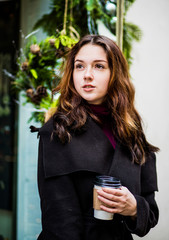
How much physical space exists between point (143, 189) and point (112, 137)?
1.08ft

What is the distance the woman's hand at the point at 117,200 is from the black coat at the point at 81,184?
70 millimetres

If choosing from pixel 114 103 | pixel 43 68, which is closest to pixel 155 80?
pixel 114 103

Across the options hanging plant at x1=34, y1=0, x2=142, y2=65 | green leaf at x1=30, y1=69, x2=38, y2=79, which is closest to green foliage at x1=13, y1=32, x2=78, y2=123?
green leaf at x1=30, y1=69, x2=38, y2=79

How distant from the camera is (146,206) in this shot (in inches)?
46.8

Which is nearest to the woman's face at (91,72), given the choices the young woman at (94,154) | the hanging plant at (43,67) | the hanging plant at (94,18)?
the young woman at (94,154)

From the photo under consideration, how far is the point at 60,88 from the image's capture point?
1.43 m

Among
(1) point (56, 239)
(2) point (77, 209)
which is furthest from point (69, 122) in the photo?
(1) point (56, 239)

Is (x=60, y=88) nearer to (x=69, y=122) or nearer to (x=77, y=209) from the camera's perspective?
(x=69, y=122)

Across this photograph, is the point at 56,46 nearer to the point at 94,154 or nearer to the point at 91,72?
the point at 91,72

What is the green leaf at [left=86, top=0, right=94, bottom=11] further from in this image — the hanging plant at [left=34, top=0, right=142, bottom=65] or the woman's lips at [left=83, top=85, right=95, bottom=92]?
the woman's lips at [left=83, top=85, right=95, bottom=92]

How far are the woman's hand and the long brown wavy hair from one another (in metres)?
0.26

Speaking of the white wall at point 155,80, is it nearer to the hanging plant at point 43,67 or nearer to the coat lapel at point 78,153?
the hanging plant at point 43,67

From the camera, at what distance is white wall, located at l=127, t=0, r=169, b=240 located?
1.91m

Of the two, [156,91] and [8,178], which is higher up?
[156,91]
